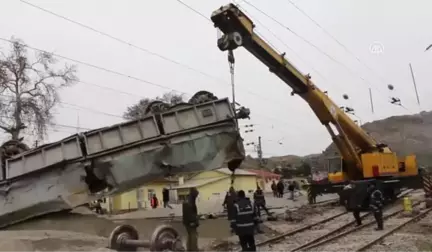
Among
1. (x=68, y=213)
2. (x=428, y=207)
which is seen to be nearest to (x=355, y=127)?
(x=428, y=207)

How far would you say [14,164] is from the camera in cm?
1385

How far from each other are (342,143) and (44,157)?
13009mm

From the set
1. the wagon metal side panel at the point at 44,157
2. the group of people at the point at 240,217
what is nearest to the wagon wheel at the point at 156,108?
the wagon metal side panel at the point at 44,157

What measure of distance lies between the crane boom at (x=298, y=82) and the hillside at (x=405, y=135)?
38388mm

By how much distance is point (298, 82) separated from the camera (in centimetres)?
1897

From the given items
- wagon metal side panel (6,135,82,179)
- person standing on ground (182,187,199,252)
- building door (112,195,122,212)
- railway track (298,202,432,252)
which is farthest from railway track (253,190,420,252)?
building door (112,195,122,212)

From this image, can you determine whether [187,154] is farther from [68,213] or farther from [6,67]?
[6,67]

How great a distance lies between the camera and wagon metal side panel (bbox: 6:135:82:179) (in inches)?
538

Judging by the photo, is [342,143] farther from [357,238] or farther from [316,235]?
[357,238]

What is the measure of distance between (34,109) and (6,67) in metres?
3.72

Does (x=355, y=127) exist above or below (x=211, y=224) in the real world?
above

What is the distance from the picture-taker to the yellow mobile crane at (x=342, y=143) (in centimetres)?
1695

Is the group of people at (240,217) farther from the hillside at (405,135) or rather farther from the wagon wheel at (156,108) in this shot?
the hillside at (405,135)

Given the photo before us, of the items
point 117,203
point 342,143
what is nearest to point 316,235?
point 342,143
